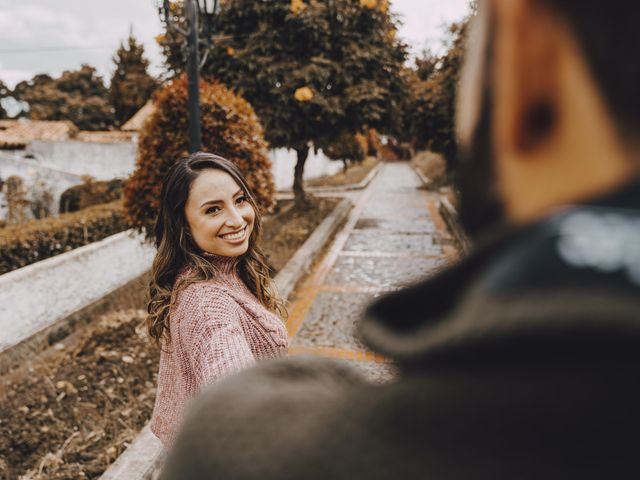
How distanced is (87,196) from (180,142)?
6.85 m

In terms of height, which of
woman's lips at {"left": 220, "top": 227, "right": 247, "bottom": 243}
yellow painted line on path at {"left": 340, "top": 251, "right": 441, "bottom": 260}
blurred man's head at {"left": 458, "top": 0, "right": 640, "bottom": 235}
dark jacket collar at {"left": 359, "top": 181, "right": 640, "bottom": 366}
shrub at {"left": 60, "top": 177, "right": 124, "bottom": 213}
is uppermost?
blurred man's head at {"left": 458, "top": 0, "right": 640, "bottom": 235}

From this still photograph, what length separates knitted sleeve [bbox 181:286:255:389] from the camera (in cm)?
138

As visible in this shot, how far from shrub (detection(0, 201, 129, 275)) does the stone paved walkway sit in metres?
3.20

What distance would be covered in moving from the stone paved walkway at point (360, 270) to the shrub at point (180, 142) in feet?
5.39

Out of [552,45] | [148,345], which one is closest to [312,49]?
[148,345]

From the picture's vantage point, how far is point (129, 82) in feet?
115

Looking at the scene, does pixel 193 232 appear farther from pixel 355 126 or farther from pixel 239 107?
pixel 355 126

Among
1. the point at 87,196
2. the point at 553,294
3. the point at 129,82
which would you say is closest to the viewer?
the point at 553,294

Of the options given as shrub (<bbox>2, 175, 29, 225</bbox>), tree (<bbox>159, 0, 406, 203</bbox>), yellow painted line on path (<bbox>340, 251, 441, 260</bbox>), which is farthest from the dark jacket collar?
tree (<bbox>159, 0, 406, 203</bbox>)

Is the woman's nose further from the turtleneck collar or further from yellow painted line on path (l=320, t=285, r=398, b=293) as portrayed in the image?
yellow painted line on path (l=320, t=285, r=398, b=293)

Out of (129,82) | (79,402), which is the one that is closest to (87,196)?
(79,402)

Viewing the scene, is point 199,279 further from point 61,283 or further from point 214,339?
point 61,283

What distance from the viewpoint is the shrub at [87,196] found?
36.4 feet

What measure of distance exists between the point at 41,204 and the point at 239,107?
7.53 metres
